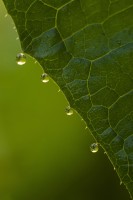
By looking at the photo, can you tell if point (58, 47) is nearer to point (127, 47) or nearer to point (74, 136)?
point (127, 47)

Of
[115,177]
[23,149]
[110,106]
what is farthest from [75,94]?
[115,177]

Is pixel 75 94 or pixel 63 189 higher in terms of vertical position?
pixel 75 94

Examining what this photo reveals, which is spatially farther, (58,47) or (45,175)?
(45,175)

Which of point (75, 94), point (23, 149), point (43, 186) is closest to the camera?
point (75, 94)

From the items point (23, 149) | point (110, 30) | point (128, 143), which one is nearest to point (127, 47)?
point (110, 30)

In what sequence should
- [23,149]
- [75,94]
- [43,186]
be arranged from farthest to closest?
[43,186]
[23,149]
[75,94]

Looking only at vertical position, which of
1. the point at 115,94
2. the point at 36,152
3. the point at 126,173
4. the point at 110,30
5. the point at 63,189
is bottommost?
the point at 63,189
